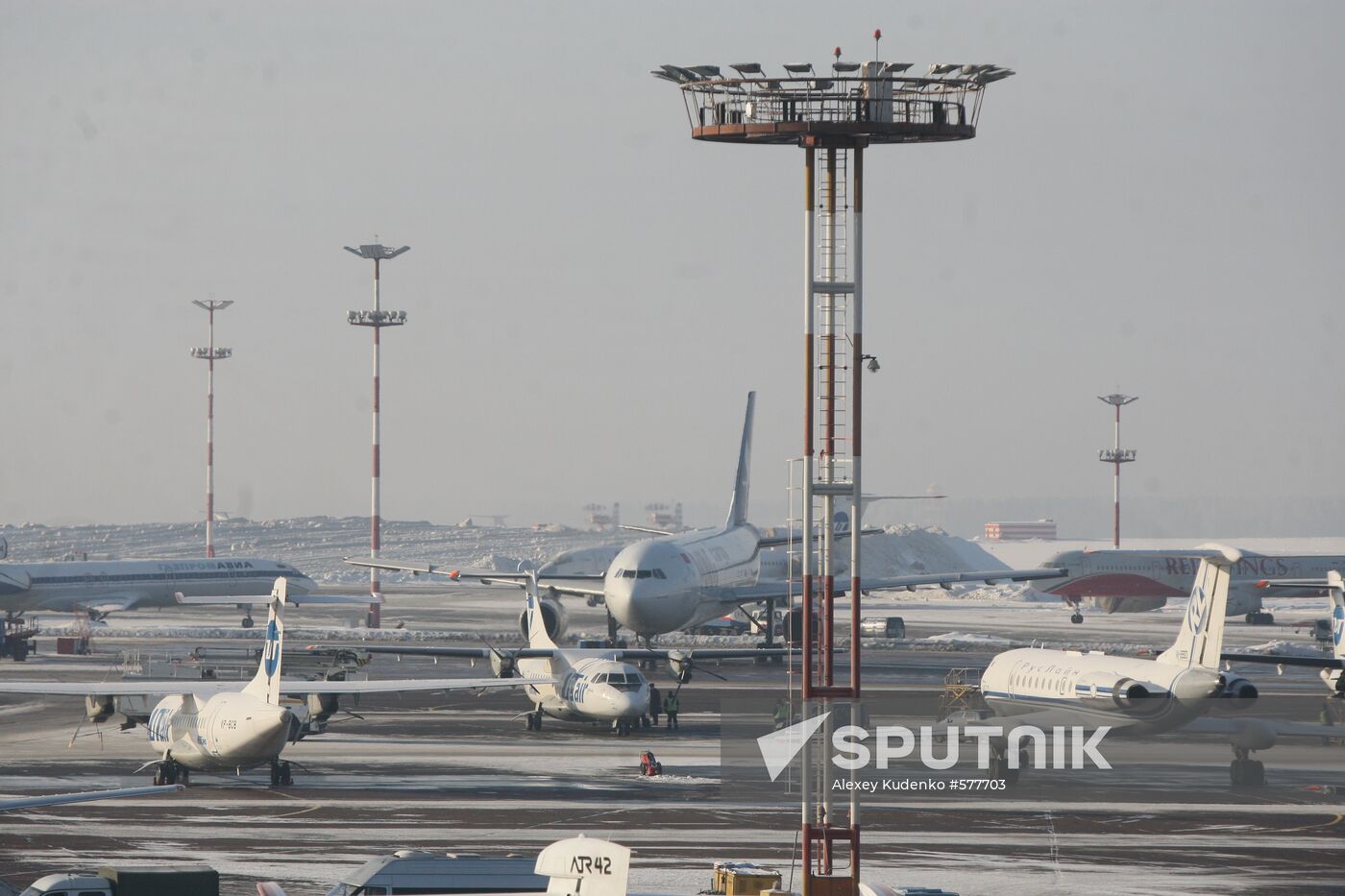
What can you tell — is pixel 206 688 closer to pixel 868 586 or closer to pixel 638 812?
pixel 638 812

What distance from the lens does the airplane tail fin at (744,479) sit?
333 feet

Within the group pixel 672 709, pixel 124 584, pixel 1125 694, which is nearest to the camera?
pixel 1125 694

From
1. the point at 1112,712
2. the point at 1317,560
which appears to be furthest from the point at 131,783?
the point at 1317,560

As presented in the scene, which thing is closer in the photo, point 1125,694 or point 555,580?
point 1125,694

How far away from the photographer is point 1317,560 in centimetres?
13150

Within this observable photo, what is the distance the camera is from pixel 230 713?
43812 millimetres

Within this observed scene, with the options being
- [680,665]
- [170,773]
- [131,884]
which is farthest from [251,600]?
[131,884]

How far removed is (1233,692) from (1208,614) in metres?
2.09

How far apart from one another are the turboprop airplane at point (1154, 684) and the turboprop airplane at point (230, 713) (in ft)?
46.8

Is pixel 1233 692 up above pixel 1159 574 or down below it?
above

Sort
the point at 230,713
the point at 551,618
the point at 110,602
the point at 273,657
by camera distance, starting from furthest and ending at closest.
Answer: the point at 110,602 < the point at 551,618 < the point at 230,713 < the point at 273,657

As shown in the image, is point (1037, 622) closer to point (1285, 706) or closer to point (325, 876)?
point (1285, 706)

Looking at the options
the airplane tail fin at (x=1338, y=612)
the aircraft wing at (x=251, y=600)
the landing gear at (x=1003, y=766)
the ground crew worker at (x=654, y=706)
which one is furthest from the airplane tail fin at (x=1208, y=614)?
the aircraft wing at (x=251, y=600)

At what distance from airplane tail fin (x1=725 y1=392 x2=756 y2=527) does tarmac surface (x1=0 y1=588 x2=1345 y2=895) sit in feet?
116
